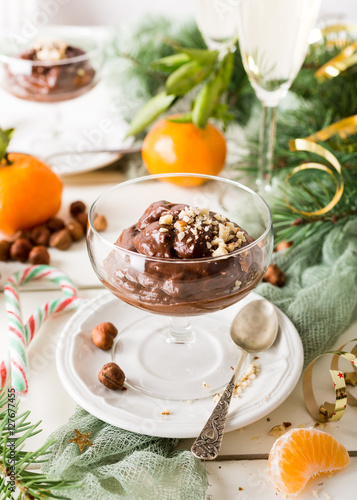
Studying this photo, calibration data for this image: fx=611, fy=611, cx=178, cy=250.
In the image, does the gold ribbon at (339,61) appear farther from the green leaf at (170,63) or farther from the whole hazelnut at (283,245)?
the whole hazelnut at (283,245)

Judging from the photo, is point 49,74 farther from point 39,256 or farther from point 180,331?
point 180,331

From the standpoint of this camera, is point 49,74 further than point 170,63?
Yes

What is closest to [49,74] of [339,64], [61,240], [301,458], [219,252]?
[61,240]

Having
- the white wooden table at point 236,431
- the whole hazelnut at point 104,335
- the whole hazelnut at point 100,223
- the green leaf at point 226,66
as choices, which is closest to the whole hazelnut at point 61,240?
the white wooden table at point 236,431

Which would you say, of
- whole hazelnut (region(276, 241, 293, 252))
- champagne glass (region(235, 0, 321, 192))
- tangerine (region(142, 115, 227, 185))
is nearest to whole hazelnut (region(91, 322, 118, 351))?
whole hazelnut (region(276, 241, 293, 252))

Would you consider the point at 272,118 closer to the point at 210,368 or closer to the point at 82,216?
the point at 82,216

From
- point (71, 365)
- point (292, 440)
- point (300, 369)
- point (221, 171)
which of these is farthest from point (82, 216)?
point (292, 440)
